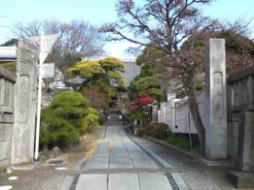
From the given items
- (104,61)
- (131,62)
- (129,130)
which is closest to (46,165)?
(129,130)

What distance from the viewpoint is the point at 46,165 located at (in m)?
6.86

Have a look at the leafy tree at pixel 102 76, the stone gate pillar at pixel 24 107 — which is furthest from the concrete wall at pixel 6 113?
the leafy tree at pixel 102 76

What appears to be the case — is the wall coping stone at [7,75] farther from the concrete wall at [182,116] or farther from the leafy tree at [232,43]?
the concrete wall at [182,116]

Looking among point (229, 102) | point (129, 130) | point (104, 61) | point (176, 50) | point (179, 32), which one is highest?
point (104, 61)

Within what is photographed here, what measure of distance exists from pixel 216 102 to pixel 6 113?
4.78m

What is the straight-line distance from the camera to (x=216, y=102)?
665 cm

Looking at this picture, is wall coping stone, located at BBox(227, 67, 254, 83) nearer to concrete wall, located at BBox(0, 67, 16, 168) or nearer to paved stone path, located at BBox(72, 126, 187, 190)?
paved stone path, located at BBox(72, 126, 187, 190)

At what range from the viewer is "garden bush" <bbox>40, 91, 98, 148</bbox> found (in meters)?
9.62

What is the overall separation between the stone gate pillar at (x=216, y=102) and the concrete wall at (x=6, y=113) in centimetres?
461

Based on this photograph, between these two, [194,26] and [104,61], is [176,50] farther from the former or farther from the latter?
[104,61]

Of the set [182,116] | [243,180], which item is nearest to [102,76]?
[182,116]

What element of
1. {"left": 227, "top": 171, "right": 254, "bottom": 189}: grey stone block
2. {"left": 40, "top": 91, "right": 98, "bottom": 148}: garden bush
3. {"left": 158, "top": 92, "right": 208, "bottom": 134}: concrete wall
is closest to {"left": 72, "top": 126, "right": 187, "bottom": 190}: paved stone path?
{"left": 227, "top": 171, "right": 254, "bottom": 189}: grey stone block

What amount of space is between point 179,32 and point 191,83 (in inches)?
62.4

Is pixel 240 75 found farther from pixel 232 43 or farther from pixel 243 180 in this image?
pixel 232 43
